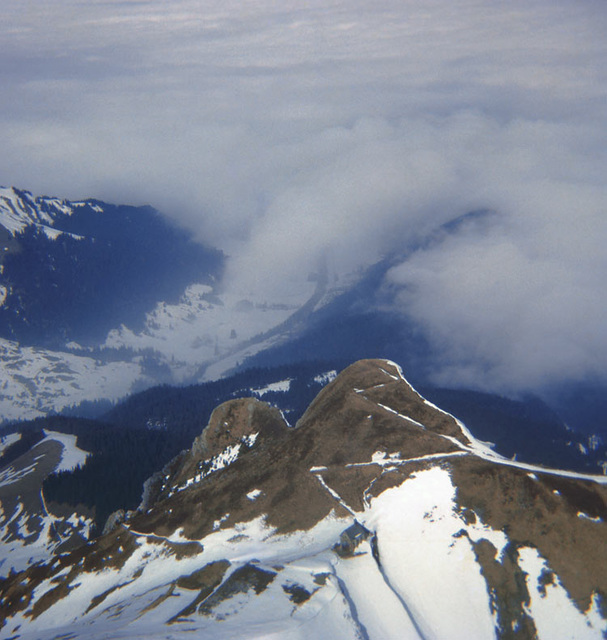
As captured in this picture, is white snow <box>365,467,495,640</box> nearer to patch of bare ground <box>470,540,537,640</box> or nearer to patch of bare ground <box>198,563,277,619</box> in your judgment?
patch of bare ground <box>470,540,537,640</box>

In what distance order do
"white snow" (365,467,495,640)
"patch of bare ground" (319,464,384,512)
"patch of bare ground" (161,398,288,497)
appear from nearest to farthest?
"white snow" (365,467,495,640) < "patch of bare ground" (319,464,384,512) < "patch of bare ground" (161,398,288,497)

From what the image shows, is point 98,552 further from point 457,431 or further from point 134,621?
point 457,431

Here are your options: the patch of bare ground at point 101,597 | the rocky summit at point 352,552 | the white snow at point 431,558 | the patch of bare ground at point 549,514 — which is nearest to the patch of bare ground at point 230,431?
the rocky summit at point 352,552

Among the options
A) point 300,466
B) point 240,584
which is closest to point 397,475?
point 300,466

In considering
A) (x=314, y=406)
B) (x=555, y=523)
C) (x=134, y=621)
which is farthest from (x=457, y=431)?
(x=134, y=621)

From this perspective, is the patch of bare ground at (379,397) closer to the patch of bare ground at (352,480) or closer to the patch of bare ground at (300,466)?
the patch of bare ground at (300,466)

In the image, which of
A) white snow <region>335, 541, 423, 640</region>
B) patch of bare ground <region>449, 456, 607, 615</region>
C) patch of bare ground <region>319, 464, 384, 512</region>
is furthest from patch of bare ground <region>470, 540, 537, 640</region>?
patch of bare ground <region>319, 464, 384, 512</region>

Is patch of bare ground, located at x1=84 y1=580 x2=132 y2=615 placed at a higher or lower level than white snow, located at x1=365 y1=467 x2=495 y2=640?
lower
